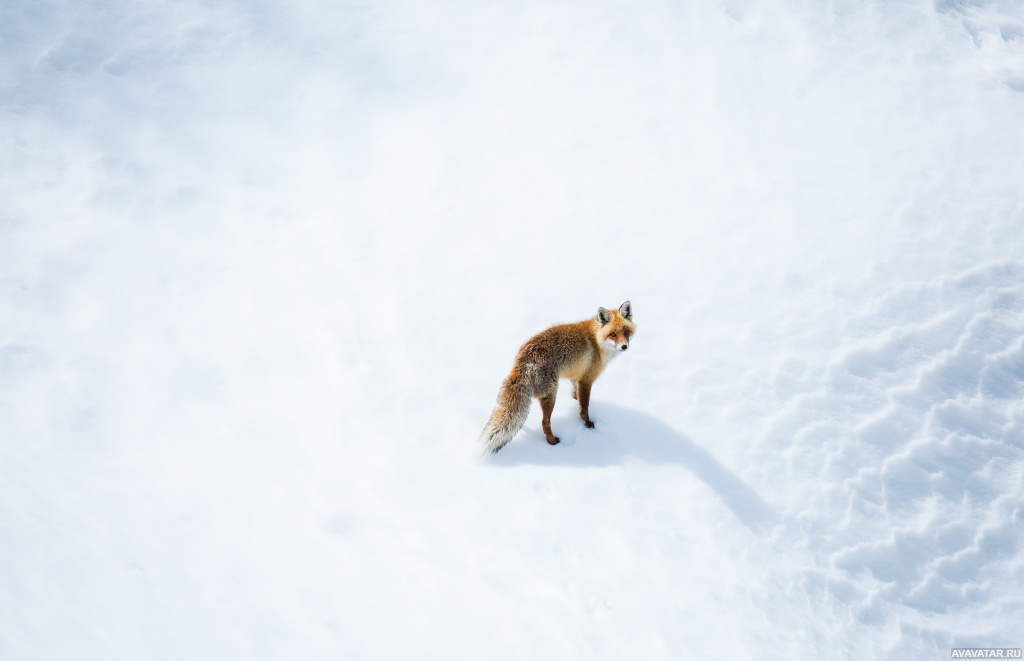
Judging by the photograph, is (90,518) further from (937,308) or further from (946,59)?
(946,59)

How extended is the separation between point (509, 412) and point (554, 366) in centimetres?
72

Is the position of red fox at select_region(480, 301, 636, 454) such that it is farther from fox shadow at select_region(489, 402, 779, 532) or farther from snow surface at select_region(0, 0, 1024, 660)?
snow surface at select_region(0, 0, 1024, 660)

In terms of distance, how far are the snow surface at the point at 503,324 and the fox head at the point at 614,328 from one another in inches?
38.7

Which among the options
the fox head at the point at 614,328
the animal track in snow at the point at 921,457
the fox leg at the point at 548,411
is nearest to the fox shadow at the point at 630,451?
the fox leg at the point at 548,411

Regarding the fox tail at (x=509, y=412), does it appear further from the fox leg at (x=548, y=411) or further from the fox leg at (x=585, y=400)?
the fox leg at (x=585, y=400)

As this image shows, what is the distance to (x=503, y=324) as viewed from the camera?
8578 mm

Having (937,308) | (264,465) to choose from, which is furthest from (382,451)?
(937,308)

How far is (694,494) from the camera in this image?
698cm

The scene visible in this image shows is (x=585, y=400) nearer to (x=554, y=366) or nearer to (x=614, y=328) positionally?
(x=554, y=366)

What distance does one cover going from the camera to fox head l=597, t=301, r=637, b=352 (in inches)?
281

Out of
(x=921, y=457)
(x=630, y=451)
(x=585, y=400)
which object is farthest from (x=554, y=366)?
(x=921, y=457)

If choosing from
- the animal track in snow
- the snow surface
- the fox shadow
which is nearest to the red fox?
the fox shadow

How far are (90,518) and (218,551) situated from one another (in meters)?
1.31

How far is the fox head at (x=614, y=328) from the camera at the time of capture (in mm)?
7137
